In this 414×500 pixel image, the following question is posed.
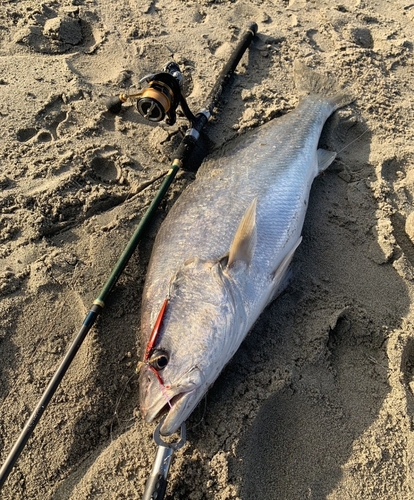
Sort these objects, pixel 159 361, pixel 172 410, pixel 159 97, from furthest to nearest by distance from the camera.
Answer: pixel 159 97 → pixel 159 361 → pixel 172 410

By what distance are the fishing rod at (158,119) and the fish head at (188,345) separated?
0.37 metres

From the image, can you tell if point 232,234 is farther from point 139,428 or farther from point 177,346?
point 139,428

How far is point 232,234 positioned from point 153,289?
671 millimetres

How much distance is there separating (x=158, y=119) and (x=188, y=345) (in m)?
1.80

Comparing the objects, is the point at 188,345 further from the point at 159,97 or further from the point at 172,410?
the point at 159,97

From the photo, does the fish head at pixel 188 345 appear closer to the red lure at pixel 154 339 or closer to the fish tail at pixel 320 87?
the red lure at pixel 154 339

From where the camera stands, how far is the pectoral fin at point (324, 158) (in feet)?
11.7

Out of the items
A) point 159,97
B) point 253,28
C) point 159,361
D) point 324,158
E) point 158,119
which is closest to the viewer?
point 159,361

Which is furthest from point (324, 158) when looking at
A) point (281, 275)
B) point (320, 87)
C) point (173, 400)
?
point (173, 400)

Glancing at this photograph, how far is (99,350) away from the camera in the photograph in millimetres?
2703

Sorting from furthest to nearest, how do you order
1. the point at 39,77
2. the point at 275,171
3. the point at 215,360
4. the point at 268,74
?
the point at 268,74 < the point at 39,77 < the point at 275,171 < the point at 215,360

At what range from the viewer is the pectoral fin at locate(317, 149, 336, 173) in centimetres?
356

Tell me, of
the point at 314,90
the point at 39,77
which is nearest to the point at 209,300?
the point at 314,90

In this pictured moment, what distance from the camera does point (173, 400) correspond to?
7.47 ft
